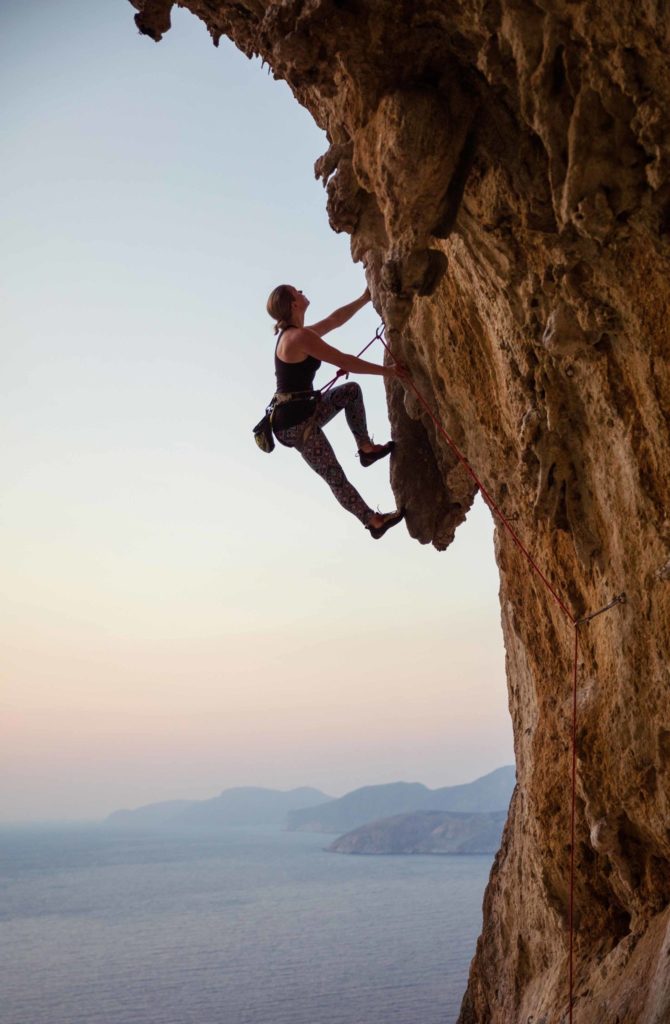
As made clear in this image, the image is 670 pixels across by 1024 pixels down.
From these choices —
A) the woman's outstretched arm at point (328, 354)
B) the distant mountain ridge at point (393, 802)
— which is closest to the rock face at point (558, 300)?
the woman's outstretched arm at point (328, 354)

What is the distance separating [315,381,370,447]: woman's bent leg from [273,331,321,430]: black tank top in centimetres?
17

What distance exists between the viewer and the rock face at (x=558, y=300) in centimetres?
401

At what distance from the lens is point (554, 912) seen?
21.4 feet

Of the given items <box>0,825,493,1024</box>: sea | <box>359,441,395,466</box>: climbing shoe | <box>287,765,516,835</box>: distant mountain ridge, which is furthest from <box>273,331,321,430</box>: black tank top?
<box>287,765,516,835</box>: distant mountain ridge

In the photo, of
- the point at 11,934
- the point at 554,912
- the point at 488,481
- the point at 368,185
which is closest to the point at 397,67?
the point at 368,185

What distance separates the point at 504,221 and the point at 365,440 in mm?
2953

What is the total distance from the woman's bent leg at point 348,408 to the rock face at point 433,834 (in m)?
61.4

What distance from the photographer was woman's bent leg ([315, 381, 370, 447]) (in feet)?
23.7

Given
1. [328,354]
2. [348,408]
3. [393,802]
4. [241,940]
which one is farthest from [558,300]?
[393,802]

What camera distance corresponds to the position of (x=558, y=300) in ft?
15.7

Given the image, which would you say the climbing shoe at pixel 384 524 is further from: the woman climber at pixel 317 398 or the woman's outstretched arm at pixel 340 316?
the woman's outstretched arm at pixel 340 316

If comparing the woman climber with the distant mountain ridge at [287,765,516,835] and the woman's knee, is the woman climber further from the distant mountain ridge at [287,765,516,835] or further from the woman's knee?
the distant mountain ridge at [287,765,516,835]

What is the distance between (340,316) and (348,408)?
28.3 inches

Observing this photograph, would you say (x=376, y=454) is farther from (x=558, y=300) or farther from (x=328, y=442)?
(x=558, y=300)
